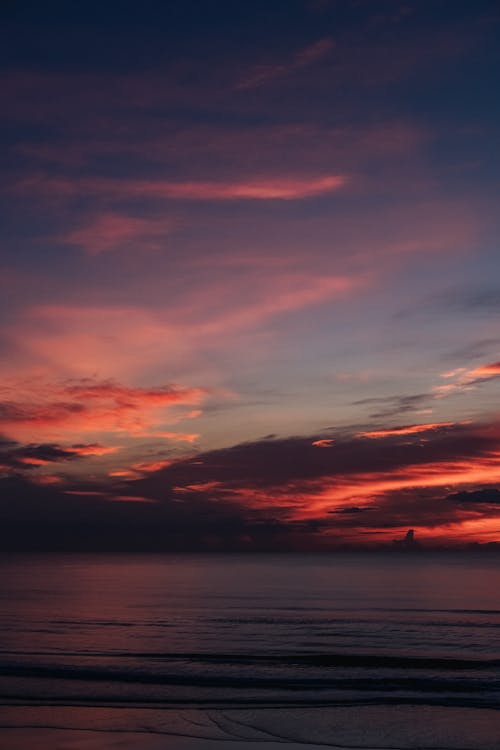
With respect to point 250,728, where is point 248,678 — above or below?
below

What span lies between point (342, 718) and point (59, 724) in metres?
8.98

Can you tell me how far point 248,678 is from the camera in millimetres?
29156

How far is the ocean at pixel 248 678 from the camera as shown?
20.7 meters

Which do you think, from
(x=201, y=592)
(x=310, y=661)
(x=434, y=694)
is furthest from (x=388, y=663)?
(x=201, y=592)

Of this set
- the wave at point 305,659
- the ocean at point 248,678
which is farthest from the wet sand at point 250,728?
the wave at point 305,659

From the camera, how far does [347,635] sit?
42.5 m

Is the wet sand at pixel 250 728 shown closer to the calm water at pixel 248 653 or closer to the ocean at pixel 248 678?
the ocean at pixel 248 678

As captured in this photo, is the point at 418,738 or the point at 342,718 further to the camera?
the point at 342,718

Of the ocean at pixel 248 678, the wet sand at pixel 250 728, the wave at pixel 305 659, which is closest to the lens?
the wet sand at pixel 250 728

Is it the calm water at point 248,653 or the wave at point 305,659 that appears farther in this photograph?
the wave at point 305,659

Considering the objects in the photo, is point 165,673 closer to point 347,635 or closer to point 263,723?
point 263,723

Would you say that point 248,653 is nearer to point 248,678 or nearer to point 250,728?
point 248,678

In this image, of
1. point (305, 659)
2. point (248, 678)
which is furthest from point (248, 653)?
point (248, 678)

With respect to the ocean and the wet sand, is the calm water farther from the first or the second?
the wet sand
